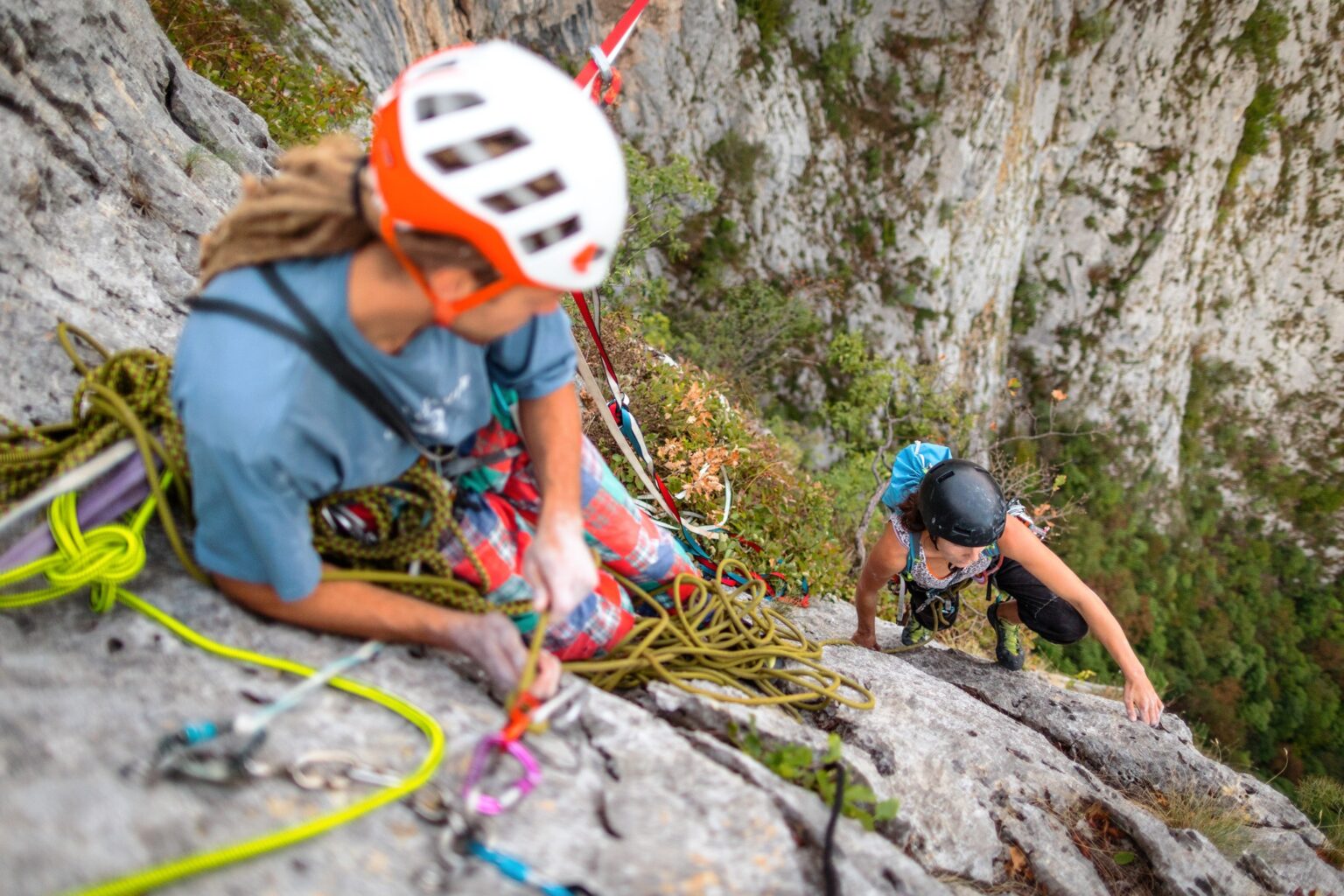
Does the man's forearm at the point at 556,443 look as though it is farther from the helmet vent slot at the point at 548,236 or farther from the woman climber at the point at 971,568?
the woman climber at the point at 971,568

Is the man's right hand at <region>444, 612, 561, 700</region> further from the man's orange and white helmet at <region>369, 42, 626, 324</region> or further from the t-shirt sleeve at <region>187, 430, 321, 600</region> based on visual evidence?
the man's orange and white helmet at <region>369, 42, 626, 324</region>

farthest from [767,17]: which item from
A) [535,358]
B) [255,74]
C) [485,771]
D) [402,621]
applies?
[485,771]

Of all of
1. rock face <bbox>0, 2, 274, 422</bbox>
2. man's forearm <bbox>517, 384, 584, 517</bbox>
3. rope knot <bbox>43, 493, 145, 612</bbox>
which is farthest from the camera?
rock face <bbox>0, 2, 274, 422</bbox>

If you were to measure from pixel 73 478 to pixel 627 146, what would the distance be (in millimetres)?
7730

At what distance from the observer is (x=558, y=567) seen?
1.77 m

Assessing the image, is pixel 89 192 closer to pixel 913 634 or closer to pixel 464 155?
pixel 464 155

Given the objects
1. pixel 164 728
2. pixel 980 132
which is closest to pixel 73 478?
pixel 164 728

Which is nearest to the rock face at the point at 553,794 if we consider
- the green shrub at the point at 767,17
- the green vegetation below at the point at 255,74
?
the green vegetation below at the point at 255,74

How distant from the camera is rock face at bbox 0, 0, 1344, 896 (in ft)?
4.07

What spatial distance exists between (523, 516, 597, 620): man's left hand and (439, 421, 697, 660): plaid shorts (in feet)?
0.24

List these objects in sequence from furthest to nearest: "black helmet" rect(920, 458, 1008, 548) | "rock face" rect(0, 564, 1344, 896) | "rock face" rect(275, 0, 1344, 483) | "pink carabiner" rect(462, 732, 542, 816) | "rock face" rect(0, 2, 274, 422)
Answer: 1. "rock face" rect(275, 0, 1344, 483)
2. "black helmet" rect(920, 458, 1008, 548)
3. "rock face" rect(0, 2, 274, 422)
4. "pink carabiner" rect(462, 732, 542, 816)
5. "rock face" rect(0, 564, 1344, 896)

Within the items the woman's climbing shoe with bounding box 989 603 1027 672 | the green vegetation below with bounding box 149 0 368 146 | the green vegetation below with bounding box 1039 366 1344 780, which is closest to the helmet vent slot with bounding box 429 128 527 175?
the woman's climbing shoe with bounding box 989 603 1027 672

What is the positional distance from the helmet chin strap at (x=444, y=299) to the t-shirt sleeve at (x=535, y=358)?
369 mm

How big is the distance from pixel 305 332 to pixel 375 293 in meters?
0.16
